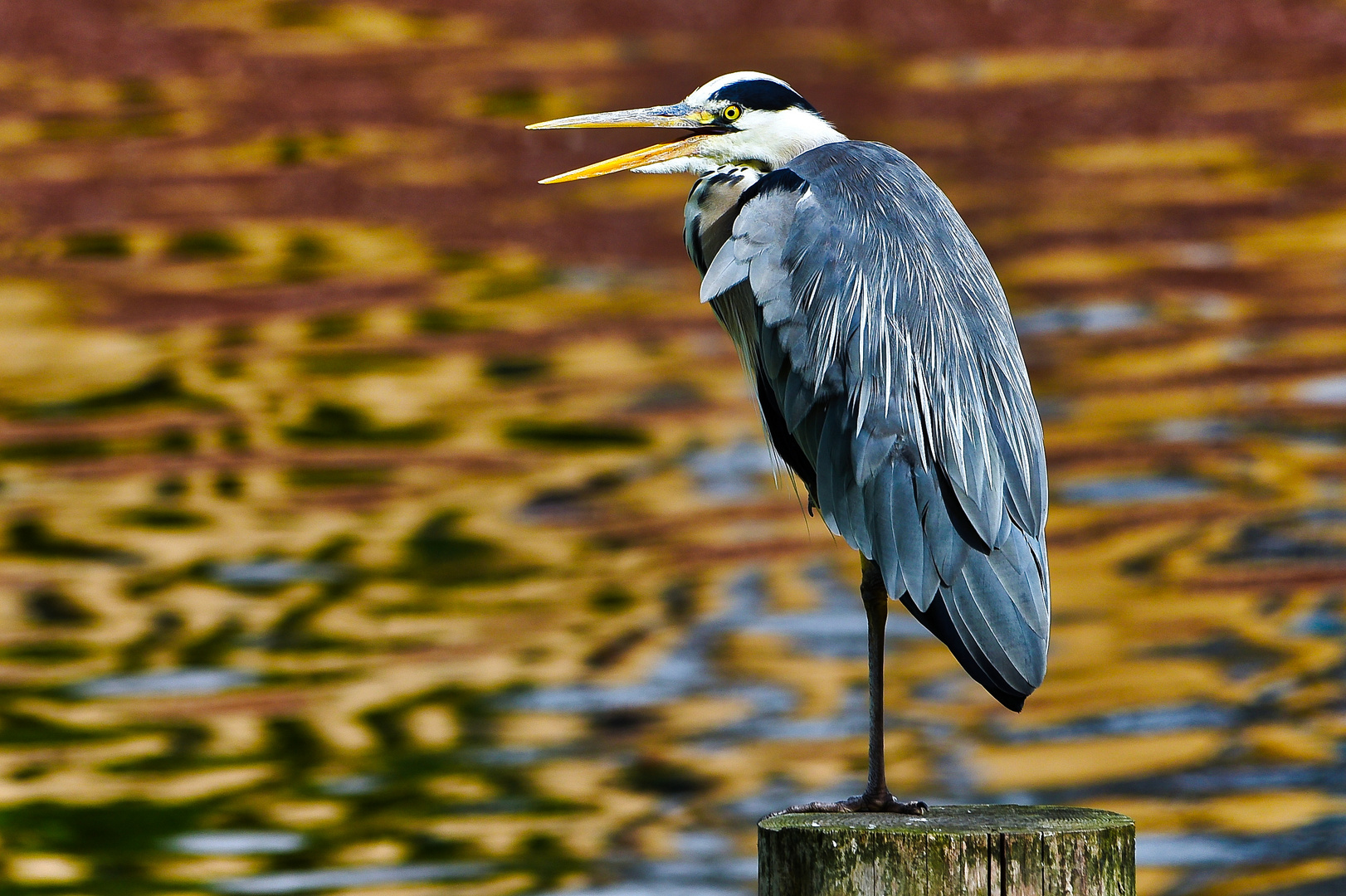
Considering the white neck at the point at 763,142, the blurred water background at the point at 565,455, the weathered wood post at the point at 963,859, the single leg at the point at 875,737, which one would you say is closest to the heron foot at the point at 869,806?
the single leg at the point at 875,737

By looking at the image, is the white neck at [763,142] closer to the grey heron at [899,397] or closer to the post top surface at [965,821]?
the grey heron at [899,397]

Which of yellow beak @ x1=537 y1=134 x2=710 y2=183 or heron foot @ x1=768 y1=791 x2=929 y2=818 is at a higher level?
yellow beak @ x1=537 y1=134 x2=710 y2=183

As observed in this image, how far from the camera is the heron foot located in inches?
114

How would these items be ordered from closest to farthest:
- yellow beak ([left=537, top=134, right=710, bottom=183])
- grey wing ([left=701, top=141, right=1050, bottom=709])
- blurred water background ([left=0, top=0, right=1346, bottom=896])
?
grey wing ([left=701, top=141, right=1050, bottom=709]) → yellow beak ([left=537, top=134, right=710, bottom=183]) → blurred water background ([left=0, top=0, right=1346, bottom=896])

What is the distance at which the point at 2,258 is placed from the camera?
11.8 meters

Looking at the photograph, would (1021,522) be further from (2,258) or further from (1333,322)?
(2,258)

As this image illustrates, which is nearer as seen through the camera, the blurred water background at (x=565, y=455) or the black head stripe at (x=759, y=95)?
the black head stripe at (x=759, y=95)

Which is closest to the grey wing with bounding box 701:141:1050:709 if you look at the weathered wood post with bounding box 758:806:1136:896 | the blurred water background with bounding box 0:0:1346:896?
the weathered wood post with bounding box 758:806:1136:896

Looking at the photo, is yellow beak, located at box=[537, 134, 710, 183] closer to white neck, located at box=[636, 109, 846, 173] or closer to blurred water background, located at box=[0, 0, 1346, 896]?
white neck, located at box=[636, 109, 846, 173]

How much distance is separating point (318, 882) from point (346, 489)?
380 cm

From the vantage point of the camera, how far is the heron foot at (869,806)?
2887 millimetres

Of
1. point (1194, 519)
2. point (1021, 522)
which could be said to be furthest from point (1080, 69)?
point (1021, 522)

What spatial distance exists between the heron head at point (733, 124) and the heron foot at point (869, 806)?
137 centimetres

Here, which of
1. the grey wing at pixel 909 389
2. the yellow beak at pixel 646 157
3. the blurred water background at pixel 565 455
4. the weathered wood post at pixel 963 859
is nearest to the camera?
the weathered wood post at pixel 963 859
